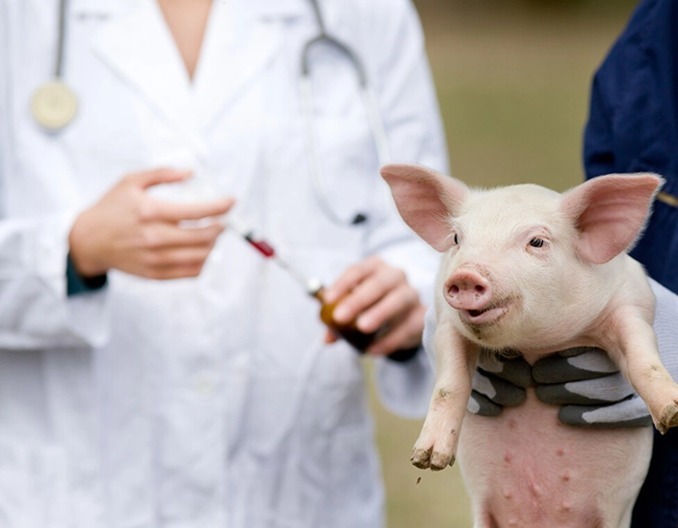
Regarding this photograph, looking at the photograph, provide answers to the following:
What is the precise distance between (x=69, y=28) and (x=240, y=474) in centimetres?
62

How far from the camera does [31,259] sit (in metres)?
1.64

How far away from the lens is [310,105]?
1.77m

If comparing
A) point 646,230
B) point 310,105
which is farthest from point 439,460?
point 310,105

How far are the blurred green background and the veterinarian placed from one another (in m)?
2.41

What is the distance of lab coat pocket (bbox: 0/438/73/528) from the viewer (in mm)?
1684

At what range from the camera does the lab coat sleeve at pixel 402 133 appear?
184 centimetres

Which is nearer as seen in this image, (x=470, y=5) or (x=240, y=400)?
(x=240, y=400)

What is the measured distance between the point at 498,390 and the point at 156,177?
0.68m

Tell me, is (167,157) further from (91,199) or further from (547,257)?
(547,257)

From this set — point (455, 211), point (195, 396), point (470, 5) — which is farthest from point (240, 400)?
point (470, 5)

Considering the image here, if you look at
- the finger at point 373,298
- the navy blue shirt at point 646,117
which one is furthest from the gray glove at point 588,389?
the finger at point 373,298

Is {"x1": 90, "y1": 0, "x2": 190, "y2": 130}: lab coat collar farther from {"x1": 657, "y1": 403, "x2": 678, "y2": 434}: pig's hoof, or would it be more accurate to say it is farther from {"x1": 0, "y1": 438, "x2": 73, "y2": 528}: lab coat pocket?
{"x1": 657, "y1": 403, "x2": 678, "y2": 434}: pig's hoof

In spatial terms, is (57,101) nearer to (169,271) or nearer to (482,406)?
(169,271)

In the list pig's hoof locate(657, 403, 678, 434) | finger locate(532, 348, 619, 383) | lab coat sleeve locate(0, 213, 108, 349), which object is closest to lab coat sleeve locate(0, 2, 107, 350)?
lab coat sleeve locate(0, 213, 108, 349)
